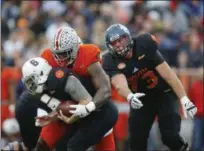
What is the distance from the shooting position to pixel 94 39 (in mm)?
11820

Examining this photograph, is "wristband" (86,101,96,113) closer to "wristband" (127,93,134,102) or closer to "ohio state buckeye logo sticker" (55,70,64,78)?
"ohio state buckeye logo sticker" (55,70,64,78)

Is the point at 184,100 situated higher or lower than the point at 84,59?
lower

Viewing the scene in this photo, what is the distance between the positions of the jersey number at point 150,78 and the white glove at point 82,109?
94 cm

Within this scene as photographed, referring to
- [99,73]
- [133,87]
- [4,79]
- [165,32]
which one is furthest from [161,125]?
[165,32]

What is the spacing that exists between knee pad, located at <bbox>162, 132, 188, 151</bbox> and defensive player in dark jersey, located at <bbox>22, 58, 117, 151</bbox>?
0.79 m

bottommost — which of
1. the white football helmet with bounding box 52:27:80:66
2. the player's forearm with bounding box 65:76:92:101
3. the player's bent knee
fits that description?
the player's bent knee

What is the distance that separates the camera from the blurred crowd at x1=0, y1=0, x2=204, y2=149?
10758 mm

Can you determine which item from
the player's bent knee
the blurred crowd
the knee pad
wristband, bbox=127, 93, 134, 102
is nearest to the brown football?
wristband, bbox=127, 93, 134, 102

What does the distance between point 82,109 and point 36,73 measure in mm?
560

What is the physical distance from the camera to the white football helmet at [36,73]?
23.2 feet

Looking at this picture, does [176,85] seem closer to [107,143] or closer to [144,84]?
[144,84]

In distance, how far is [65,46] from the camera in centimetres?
721

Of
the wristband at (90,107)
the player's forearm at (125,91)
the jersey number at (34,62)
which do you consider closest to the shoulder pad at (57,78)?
the jersey number at (34,62)

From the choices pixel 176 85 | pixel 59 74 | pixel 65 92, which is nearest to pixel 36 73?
pixel 59 74
